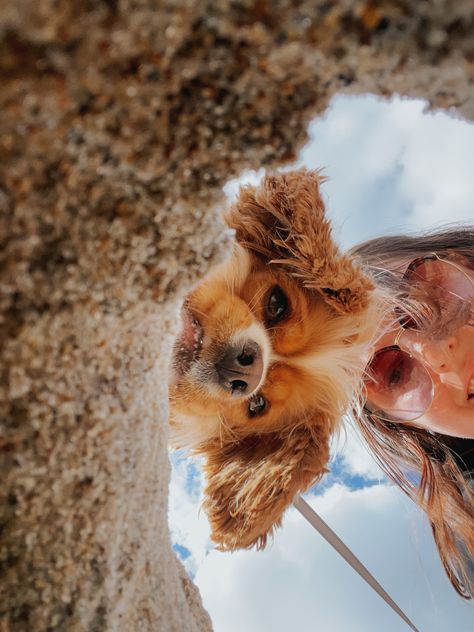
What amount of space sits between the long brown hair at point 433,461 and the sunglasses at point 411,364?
0.25 feet

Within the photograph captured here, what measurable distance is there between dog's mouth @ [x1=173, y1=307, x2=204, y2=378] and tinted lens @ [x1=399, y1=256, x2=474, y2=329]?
805 millimetres

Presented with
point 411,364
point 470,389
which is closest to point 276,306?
point 411,364

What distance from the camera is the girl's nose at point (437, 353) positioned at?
2.01m

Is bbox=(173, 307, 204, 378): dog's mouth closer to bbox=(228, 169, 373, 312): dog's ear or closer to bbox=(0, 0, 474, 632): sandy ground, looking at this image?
bbox=(228, 169, 373, 312): dog's ear

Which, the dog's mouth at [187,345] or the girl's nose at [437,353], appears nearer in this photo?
the dog's mouth at [187,345]

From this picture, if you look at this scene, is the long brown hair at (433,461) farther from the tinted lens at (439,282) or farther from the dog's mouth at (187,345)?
the dog's mouth at (187,345)

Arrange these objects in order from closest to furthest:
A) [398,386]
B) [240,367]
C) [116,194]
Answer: [116,194] → [240,367] → [398,386]

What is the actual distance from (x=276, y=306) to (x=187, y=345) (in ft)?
1.28

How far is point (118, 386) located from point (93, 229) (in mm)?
194

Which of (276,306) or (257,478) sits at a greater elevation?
(276,306)

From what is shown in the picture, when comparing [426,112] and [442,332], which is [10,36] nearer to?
[426,112]

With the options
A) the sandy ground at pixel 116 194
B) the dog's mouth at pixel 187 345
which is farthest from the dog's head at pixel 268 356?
the sandy ground at pixel 116 194

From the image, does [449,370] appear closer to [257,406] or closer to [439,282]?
[439,282]

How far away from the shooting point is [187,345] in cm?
168
